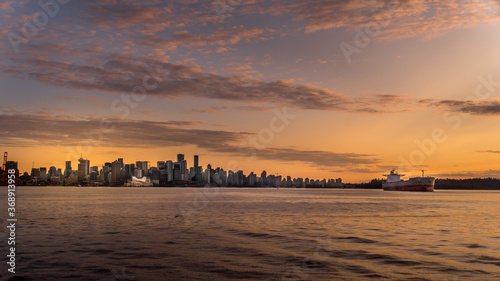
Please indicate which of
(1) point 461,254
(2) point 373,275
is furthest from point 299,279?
(1) point 461,254

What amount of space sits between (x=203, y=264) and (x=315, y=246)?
10.9 meters

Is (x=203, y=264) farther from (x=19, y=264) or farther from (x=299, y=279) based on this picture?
(x=19, y=264)

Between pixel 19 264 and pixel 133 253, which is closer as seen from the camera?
pixel 19 264

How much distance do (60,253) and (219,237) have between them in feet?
45.6

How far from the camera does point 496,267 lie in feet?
77.0

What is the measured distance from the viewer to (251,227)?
148 ft

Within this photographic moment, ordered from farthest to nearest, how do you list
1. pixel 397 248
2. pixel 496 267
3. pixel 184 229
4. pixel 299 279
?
pixel 184 229 → pixel 397 248 → pixel 496 267 → pixel 299 279

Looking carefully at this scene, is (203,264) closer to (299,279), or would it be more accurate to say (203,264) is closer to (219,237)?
(299,279)

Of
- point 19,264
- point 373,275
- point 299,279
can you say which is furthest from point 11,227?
point 373,275

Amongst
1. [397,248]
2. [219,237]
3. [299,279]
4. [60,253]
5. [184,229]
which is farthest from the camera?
[184,229]

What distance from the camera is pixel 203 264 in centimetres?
2416

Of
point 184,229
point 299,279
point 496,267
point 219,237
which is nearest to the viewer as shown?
point 299,279

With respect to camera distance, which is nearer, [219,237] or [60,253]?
[60,253]

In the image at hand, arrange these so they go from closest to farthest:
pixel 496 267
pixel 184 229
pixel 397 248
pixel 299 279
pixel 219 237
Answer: pixel 299 279, pixel 496 267, pixel 397 248, pixel 219 237, pixel 184 229
